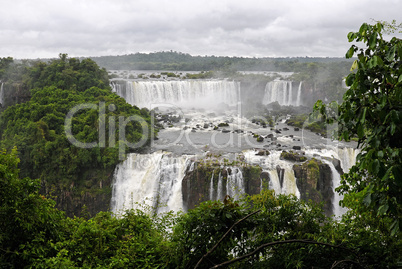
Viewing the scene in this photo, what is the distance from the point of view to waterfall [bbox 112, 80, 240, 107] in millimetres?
29094

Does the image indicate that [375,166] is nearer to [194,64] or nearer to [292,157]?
[292,157]

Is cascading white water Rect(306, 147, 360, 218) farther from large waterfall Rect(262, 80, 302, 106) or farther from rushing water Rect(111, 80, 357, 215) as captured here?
large waterfall Rect(262, 80, 302, 106)

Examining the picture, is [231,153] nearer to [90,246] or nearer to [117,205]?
[117,205]

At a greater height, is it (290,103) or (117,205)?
(290,103)

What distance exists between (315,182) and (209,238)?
12.0 meters

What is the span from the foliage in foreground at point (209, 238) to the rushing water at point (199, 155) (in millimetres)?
4326

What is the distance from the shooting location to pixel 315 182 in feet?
51.0

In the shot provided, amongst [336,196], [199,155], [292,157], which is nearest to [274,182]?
[292,157]

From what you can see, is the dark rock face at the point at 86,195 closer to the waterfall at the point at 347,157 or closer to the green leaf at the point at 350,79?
the waterfall at the point at 347,157

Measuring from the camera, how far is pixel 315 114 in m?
3.75

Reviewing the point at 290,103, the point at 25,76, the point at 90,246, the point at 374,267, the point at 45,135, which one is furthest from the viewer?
the point at 290,103

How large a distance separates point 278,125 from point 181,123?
6895 millimetres

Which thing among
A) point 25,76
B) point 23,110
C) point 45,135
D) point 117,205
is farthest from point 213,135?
point 25,76

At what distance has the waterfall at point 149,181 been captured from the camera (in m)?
16.2
